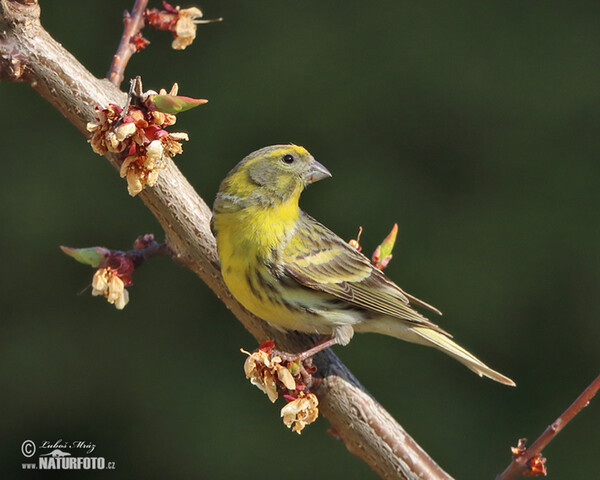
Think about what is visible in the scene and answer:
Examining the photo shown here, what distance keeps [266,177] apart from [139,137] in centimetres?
72

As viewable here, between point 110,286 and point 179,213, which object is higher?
point 179,213

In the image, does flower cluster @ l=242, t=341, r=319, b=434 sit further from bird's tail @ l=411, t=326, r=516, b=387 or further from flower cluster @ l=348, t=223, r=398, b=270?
bird's tail @ l=411, t=326, r=516, b=387

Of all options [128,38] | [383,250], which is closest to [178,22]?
[128,38]

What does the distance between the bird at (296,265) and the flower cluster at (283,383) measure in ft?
1.08

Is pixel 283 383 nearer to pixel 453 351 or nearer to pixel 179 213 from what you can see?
pixel 179 213

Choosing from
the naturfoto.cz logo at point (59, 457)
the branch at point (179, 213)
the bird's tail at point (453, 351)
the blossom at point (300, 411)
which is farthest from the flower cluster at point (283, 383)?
the naturfoto.cz logo at point (59, 457)

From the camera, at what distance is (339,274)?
1998mm

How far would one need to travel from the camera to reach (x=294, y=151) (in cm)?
195

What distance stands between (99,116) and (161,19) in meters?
0.53

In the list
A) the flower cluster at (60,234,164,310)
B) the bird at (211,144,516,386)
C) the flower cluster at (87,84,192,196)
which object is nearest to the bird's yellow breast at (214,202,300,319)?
the bird at (211,144,516,386)

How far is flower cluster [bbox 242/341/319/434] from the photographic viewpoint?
1.35m

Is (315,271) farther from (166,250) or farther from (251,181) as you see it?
(166,250)
